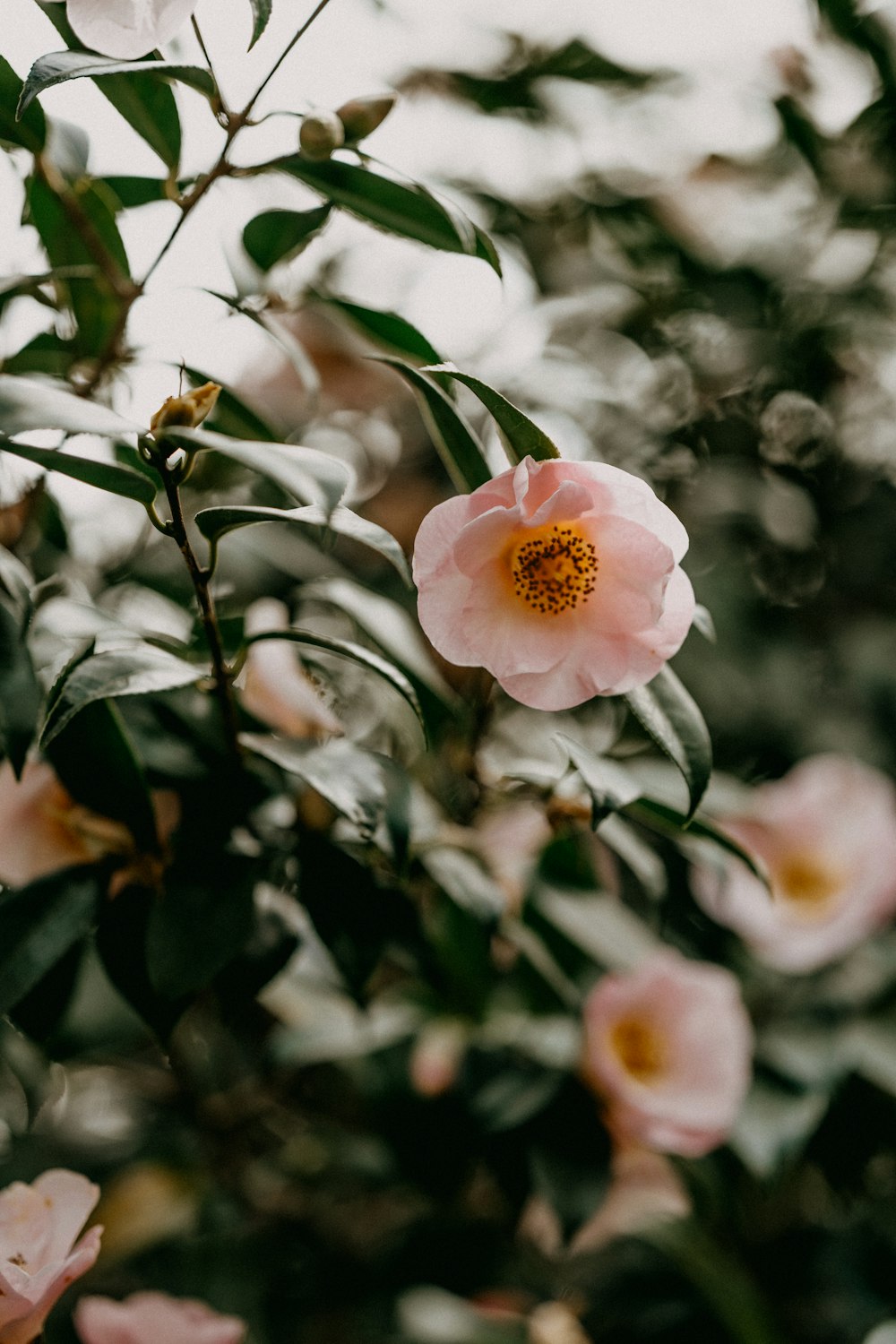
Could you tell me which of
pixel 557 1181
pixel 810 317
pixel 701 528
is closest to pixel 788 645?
pixel 701 528

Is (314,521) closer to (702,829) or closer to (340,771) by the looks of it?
(340,771)

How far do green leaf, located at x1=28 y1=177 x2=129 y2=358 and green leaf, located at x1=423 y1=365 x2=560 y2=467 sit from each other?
1.06 feet

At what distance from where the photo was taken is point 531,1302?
1.11 meters

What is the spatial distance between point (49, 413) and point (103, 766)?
0.68 ft

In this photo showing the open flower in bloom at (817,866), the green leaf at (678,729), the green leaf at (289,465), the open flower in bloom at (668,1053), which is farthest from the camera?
the open flower in bloom at (817,866)

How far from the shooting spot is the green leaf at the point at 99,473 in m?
0.44

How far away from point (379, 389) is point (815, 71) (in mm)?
690

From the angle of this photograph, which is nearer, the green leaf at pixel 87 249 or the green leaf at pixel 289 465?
the green leaf at pixel 289 465

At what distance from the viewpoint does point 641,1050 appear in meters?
0.92

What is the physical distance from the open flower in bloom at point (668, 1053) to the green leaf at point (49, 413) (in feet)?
2.02

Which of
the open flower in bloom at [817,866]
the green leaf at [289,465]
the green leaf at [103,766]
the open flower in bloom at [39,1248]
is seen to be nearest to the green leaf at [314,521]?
the green leaf at [289,465]

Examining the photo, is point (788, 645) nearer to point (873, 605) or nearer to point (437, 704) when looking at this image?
point (873, 605)

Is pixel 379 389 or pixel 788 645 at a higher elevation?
pixel 379 389

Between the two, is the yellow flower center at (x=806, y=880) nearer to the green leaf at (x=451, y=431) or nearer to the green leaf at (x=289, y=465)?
the green leaf at (x=451, y=431)
